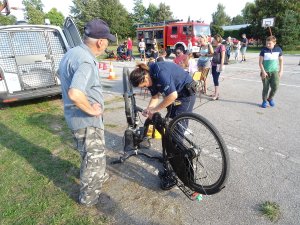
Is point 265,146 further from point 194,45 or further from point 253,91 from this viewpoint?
point 194,45

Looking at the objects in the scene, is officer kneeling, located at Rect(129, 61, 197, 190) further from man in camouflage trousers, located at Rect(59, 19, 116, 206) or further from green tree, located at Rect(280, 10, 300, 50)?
green tree, located at Rect(280, 10, 300, 50)

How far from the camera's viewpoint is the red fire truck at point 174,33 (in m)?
16.0

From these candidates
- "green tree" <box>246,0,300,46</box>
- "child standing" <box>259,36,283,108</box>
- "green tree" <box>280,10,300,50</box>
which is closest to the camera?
"child standing" <box>259,36,283,108</box>

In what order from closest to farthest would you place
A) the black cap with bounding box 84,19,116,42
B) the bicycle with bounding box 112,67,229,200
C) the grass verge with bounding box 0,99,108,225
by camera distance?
the black cap with bounding box 84,19,116,42, the bicycle with bounding box 112,67,229,200, the grass verge with bounding box 0,99,108,225

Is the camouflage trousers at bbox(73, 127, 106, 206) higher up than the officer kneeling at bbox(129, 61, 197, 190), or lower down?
lower down

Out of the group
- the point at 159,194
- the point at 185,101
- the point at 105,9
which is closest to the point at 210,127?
the point at 185,101

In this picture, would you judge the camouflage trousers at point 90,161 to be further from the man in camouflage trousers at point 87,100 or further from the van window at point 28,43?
the van window at point 28,43

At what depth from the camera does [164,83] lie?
241cm

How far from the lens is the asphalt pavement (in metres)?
2.28

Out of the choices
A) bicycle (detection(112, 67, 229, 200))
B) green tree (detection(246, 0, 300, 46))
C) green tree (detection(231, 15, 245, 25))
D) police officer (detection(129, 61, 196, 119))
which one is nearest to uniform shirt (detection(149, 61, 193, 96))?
police officer (detection(129, 61, 196, 119))

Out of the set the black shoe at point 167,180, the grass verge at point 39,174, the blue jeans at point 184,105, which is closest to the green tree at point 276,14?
the blue jeans at point 184,105

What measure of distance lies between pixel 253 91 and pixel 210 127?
18.5 ft

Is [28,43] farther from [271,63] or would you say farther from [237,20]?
[237,20]

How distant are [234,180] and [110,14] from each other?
49.2m
